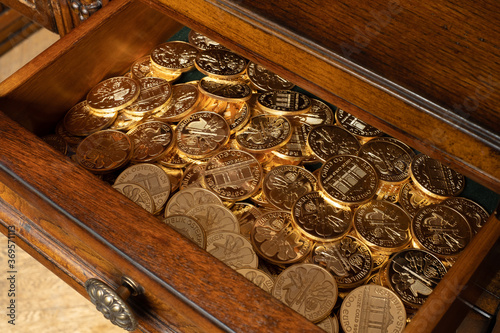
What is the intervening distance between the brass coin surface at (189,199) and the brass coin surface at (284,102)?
30cm

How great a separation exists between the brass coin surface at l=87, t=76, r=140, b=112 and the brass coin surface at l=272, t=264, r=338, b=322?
622mm

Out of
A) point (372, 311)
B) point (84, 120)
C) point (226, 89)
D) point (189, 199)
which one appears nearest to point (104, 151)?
point (84, 120)

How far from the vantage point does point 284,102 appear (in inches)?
54.4

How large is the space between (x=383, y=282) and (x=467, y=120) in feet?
1.78

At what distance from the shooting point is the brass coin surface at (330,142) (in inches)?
50.8

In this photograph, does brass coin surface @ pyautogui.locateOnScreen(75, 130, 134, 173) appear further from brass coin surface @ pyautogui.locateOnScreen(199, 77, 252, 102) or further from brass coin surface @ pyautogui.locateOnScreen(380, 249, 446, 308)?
brass coin surface @ pyautogui.locateOnScreen(380, 249, 446, 308)

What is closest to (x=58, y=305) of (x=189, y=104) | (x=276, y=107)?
(x=189, y=104)

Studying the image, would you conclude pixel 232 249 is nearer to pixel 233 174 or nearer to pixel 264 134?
pixel 233 174

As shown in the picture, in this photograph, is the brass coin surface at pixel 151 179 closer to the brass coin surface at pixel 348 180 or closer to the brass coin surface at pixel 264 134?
the brass coin surface at pixel 264 134

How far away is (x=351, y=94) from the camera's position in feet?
2.34

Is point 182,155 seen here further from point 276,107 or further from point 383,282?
point 383,282

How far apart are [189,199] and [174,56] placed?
19.3 inches

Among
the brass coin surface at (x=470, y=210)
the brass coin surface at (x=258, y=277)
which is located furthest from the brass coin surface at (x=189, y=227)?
the brass coin surface at (x=470, y=210)

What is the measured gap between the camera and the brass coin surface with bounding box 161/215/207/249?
1.09 metres
